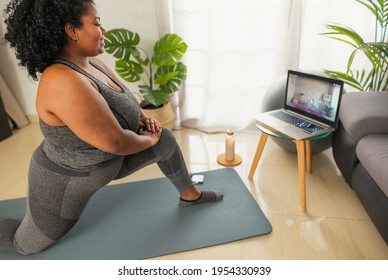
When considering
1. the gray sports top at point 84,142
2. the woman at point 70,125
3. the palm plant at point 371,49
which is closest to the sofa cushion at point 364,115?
the palm plant at point 371,49

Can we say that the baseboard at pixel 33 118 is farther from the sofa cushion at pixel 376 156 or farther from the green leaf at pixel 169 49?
Answer: the sofa cushion at pixel 376 156

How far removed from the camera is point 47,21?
1044 mm

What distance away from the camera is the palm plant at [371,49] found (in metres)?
1.82

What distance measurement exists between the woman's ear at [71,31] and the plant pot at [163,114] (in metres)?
1.37

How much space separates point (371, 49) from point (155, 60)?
1.46 m

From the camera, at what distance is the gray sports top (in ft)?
3.97

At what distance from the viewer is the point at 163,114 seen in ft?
8.25

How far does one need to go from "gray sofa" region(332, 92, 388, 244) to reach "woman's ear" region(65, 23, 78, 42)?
1.36m

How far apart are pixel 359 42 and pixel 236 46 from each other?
89 centimetres

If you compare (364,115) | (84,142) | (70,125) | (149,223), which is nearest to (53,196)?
(84,142)

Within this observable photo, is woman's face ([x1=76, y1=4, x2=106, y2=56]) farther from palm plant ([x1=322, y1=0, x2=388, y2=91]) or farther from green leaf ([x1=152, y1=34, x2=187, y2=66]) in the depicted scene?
Result: palm plant ([x1=322, y1=0, x2=388, y2=91])

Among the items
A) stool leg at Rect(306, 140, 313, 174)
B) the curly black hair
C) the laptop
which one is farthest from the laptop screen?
the curly black hair
